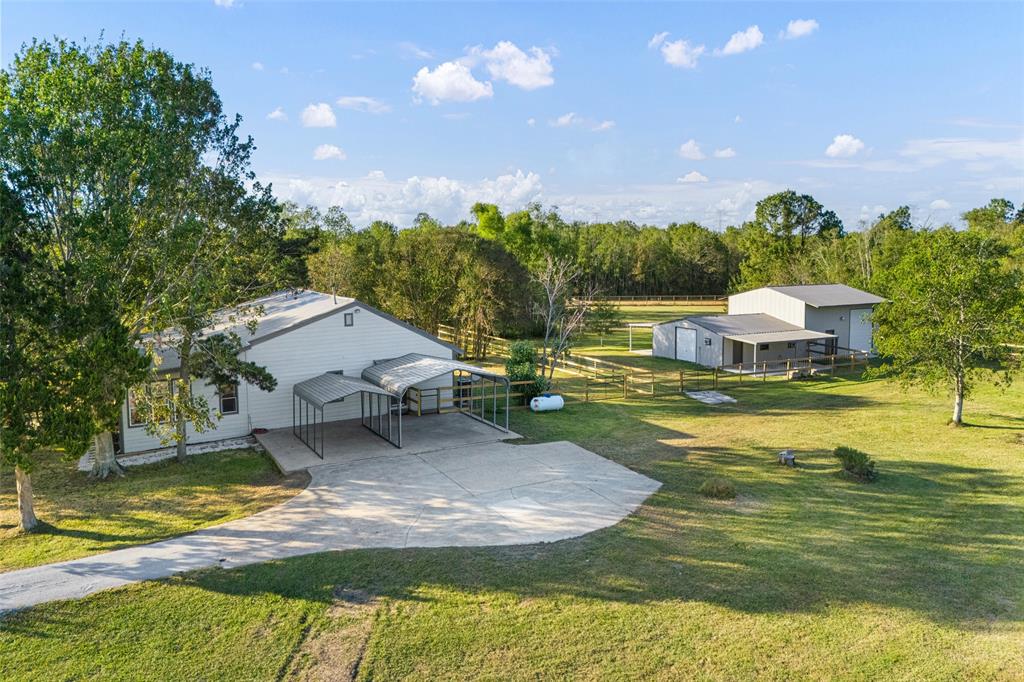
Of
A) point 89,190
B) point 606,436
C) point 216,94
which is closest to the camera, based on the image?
point 89,190

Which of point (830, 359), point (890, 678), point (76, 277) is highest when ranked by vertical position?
point (76, 277)

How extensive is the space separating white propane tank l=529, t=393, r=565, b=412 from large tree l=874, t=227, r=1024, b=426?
1047 cm

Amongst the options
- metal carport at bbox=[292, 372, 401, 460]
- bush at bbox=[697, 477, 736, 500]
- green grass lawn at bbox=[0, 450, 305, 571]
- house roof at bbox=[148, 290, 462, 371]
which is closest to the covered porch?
house roof at bbox=[148, 290, 462, 371]

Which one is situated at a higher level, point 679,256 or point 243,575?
point 679,256

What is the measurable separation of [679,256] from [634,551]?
66297mm

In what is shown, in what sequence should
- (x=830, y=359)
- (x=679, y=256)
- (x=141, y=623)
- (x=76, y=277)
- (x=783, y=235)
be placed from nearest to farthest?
(x=141, y=623), (x=76, y=277), (x=830, y=359), (x=783, y=235), (x=679, y=256)

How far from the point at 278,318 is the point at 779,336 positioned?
22225 mm

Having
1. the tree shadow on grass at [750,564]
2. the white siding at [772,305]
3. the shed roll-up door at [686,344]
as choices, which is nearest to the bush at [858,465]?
the tree shadow on grass at [750,564]

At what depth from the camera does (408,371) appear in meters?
19.6

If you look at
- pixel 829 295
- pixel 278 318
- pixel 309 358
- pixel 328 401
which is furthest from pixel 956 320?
pixel 278 318

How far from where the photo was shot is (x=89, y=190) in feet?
45.2

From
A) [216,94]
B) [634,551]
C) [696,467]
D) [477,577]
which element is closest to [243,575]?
[477,577]

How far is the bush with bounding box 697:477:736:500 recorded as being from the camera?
14273 millimetres

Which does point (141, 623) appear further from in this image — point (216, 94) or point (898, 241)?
point (898, 241)
